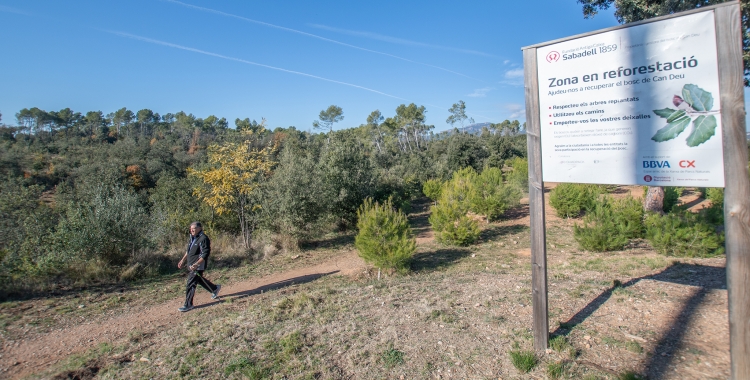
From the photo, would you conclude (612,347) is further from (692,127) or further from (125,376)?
(125,376)

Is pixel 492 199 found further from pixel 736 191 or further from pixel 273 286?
pixel 736 191

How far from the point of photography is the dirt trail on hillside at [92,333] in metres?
4.91

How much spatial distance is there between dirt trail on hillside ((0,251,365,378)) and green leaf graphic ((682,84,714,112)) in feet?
21.5

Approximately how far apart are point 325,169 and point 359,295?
36.9 ft

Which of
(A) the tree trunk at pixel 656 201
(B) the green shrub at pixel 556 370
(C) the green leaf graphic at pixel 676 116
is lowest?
(B) the green shrub at pixel 556 370

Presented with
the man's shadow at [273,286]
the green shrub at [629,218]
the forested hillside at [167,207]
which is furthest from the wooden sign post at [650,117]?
the forested hillside at [167,207]

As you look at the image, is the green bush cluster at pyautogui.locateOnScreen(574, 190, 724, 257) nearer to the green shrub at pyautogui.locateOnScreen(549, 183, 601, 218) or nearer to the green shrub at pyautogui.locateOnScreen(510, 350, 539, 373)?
the green shrub at pyautogui.locateOnScreen(549, 183, 601, 218)

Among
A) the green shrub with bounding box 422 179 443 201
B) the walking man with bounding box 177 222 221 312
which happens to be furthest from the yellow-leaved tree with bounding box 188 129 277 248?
the green shrub with bounding box 422 179 443 201

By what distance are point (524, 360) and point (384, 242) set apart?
5289mm

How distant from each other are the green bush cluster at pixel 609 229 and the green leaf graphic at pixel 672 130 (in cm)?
757

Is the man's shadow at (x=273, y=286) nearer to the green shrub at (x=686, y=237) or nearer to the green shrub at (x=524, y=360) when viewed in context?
the green shrub at (x=524, y=360)

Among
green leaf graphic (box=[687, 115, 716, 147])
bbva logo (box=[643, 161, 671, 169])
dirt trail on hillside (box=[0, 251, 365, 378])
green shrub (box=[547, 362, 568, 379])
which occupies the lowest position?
dirt trail on hillside (box=[0, 251, 365, 378])

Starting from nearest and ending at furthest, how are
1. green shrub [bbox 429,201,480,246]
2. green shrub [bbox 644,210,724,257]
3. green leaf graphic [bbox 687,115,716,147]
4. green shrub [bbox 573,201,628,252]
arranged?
green leaf graphic [bbox 687,115,716,147], green shrub [bbox 644,210,724,257], green shrub [bbox 573,201,628,252], green shrub [bbox 429,201,480,246]

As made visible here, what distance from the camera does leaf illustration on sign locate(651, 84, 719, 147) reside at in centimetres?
278
